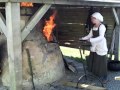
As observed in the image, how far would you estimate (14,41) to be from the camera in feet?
22.6

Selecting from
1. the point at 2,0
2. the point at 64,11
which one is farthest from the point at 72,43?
the point at 2,0

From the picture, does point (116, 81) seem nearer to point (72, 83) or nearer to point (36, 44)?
point (72, 83)

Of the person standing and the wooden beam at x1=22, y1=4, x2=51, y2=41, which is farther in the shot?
the person standing

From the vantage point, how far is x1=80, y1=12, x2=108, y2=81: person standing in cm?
853

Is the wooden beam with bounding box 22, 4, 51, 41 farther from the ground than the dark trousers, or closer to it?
farther from the ground

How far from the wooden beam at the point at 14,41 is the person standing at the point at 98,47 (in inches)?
90.0

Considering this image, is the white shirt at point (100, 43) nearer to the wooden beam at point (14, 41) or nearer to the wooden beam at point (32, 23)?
the wooden beam at point (32, 23)

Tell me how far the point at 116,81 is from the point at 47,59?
7.32 feet

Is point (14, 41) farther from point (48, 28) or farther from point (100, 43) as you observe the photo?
point (100, 43)

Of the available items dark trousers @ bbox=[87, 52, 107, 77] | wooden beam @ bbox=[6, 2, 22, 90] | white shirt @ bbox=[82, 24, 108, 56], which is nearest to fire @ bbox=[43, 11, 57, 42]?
white shirt @ bbox=[82, 24, 108, 56]

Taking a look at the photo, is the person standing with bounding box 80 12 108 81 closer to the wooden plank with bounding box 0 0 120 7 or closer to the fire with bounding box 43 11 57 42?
the wooden plank with bounding box 0 0 120 7

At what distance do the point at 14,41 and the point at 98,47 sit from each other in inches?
106

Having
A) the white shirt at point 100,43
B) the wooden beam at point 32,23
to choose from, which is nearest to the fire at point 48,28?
the white shirt at point 100,43

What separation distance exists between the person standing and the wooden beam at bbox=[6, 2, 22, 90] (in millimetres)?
2287
